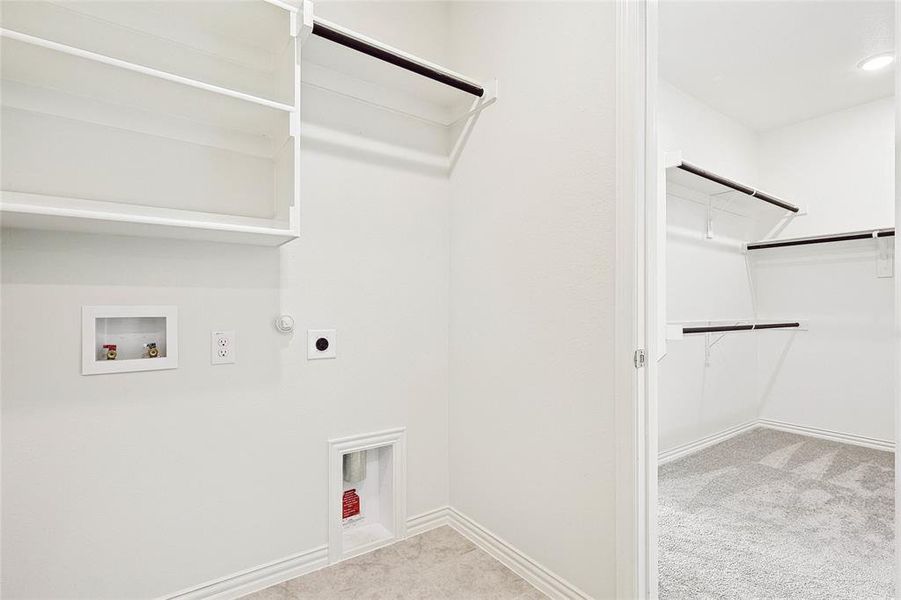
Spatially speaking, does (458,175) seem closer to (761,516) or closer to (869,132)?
(869,132)

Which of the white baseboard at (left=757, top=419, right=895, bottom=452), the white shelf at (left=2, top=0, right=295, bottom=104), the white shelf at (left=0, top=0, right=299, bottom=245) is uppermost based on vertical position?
the white shelf at (left=2, top=0, right=295, bottom=104)

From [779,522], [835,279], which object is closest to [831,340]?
[835,279]

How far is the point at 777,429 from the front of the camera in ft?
6.87

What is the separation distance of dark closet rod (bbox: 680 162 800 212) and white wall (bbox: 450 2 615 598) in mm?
887

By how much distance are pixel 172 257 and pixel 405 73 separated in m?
1.15

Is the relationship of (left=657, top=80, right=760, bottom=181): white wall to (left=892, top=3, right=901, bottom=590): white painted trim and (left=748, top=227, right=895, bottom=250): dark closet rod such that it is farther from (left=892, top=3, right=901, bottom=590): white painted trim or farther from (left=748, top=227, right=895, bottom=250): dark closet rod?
(left=892, top=3, right=901, bottom=590): white painted trim

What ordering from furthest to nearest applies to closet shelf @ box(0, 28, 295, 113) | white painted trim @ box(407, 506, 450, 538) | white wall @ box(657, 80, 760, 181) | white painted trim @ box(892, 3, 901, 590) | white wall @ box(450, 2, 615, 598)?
white wall @ box(657, 80, 760, 181) < white painted trim @ box(407, 506, 450, 538) < white wall @ box(450, 2, 615, 598) < closet shelf @ box(0, 28, 295, 113) < white painted trim @ box(892, 3, 901, 590)

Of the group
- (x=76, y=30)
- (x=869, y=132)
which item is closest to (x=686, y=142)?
(x=869, y=132)

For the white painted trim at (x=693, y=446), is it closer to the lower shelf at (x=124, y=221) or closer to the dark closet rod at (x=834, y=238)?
the dark closet rod at (x=834, y=238)

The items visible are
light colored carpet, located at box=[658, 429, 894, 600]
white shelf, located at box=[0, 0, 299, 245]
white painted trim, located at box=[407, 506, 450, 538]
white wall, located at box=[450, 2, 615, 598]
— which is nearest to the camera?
white shelf, located at box=[0, 0, 299, 245]

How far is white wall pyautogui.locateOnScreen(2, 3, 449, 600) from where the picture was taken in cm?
124

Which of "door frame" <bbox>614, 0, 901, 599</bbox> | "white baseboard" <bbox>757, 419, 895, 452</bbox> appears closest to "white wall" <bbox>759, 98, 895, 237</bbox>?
"white baseboard" <bbox>757, 419, 895, 452</bbox>

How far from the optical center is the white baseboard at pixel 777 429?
182 centimetres

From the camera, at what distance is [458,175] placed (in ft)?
6.72
